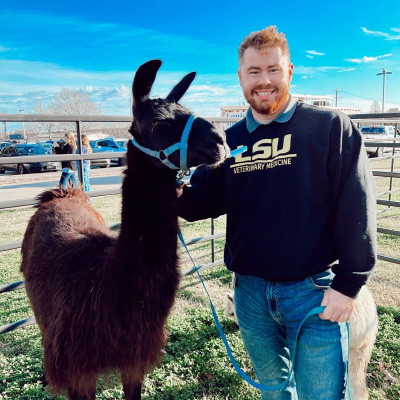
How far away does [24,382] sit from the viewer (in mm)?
2826

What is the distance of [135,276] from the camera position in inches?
74.7

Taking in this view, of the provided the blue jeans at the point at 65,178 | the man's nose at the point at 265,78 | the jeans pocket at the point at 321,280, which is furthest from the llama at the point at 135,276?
the blue jeans at the point at 65,178

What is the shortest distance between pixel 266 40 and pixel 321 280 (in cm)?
117

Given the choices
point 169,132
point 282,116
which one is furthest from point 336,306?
point 169,132

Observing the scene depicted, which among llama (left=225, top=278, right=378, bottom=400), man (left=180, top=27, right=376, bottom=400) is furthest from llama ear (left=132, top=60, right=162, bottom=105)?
llama (left=225, top=278, right=378, bottom=400)

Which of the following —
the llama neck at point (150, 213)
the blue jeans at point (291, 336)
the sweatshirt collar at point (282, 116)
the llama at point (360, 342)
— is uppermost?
the sweatshirt collar at point (282, 116)

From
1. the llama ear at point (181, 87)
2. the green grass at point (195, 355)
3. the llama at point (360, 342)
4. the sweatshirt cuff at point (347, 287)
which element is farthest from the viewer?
the green grass at point (195, 355)

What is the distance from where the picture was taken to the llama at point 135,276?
184cm

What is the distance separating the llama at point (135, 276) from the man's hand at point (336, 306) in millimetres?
804

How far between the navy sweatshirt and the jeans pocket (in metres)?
0.04

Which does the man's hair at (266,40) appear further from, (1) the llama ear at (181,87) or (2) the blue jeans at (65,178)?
(2) the blue jeans at (65,178)

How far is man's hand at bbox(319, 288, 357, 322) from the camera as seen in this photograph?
153 cm

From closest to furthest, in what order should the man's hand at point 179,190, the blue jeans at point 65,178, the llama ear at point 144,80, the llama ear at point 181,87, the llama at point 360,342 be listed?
the llama ear at point 144,80
the man's hand at point 179,190
the llama ear at point 181,87
the llama at point 360,342
the blue jeans at point 65,178

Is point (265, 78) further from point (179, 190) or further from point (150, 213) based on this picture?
point (150, 213)
